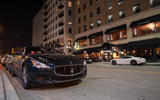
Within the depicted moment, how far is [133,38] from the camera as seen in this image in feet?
67.1

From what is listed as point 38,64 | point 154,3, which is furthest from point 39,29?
point 38,64

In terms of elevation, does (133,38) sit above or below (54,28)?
below

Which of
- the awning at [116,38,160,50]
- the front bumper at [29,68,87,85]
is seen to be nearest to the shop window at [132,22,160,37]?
the awning at [116,38,160,50]

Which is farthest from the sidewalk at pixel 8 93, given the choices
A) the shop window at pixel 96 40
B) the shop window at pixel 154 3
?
the shop window at pixel 96 40

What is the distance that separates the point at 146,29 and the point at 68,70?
20.1m

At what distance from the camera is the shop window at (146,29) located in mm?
17495

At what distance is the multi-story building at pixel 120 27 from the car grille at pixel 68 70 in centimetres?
1671

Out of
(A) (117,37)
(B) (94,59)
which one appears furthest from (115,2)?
(B) (94,59)

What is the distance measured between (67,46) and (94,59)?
1129cm

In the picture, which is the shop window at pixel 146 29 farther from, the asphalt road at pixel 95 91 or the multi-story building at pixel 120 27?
the asphalt road at pixel 95 91

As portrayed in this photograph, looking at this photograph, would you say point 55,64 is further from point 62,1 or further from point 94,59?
point 62,1

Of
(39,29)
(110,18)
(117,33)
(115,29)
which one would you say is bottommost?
(117,33)

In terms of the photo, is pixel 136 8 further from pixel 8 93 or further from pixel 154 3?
pixel 8 93

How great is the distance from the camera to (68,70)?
3.60m
